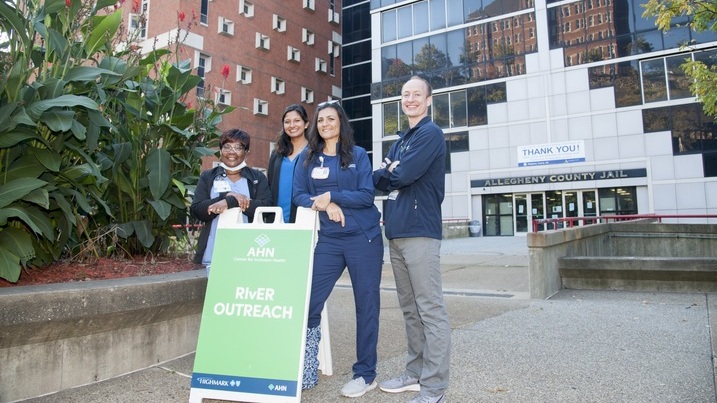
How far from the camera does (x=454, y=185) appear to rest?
3194 cm

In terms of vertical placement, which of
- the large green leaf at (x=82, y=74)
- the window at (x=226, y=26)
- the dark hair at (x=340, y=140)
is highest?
the window at (x=226, y=26)

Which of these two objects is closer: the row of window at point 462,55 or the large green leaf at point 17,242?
the large green leaf at point 17,242

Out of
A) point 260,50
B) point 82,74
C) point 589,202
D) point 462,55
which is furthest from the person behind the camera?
point 260,50

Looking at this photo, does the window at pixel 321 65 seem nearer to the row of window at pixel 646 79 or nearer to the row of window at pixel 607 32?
the row of window at pixel 607 32

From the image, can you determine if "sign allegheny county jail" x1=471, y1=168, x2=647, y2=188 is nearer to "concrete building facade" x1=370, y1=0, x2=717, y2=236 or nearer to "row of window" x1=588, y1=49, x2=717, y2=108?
"concrete building facade" x1=370, y1=0, x2=717, y2=236

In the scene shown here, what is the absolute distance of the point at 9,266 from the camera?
324cm

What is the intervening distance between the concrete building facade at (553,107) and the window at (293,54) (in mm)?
7053

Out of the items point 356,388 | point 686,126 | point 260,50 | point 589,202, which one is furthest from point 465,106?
point 356,388

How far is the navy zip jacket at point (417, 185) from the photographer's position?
313 centimetres

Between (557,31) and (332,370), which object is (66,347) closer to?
(332,370)

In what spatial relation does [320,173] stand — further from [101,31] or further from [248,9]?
[248,9]

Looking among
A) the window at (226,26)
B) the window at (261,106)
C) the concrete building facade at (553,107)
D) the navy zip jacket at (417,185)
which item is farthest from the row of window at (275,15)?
the navy zip jacket at (417,185)

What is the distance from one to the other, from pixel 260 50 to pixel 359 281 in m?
34.7

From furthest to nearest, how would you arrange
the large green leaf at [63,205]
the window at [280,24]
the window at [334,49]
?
the window at [334,49] → the window at [280,24] → the large green leaf at [63,205]
